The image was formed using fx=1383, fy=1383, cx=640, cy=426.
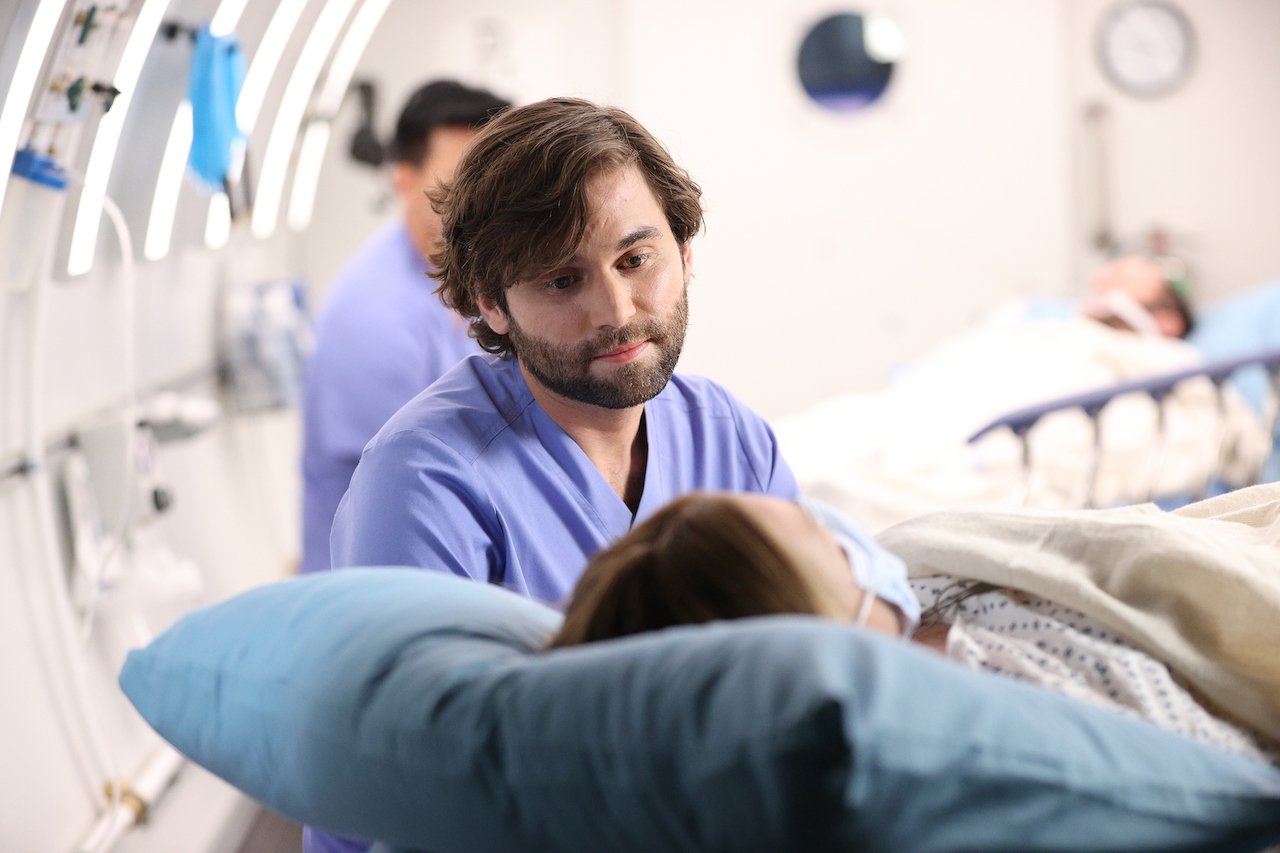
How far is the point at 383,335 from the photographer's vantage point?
96.4 inches

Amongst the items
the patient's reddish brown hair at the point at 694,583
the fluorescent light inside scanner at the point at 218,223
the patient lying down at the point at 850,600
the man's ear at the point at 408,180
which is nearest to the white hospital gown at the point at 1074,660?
the patient lying down at the point at 850,600

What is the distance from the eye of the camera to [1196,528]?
119 cm

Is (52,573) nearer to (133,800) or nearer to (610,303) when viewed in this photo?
(133,800)

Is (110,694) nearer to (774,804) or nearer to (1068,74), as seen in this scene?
(774,804)

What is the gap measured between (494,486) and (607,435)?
0.18 metres

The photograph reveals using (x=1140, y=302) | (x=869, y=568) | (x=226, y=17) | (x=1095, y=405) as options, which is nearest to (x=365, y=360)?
(x=226, y=17)

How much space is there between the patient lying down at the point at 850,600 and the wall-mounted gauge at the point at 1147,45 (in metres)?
4.23

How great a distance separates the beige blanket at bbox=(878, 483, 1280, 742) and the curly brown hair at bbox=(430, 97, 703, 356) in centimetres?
44

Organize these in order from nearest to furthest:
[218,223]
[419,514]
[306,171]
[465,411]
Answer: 1. [419,514]
2. [465,411]
3. [218,223]
4. [306,171]

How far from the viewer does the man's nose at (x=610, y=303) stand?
1348 millimetres

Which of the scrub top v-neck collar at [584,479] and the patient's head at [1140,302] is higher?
the scrub top v-neck collar at [584,479]

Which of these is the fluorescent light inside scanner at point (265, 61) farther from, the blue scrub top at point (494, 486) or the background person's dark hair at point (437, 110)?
the blue scrub top at point (494, 486)

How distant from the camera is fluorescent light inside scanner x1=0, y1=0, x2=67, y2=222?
1.82 metres

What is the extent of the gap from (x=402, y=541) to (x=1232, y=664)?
0.72 meters
